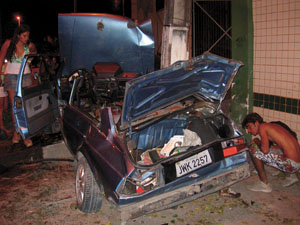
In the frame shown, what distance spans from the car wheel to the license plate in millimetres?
1030

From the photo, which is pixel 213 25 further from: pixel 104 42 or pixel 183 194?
pixel 183 194

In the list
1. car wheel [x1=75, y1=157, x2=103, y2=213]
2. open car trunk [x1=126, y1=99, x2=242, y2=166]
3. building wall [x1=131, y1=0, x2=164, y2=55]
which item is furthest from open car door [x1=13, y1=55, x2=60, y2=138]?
building wall [x1=131, y1=0, x2=164, y2=55]

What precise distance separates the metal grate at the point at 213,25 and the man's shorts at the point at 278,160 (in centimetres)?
588

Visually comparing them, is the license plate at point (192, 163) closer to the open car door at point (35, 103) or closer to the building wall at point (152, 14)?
the open car door at point (35, 103)

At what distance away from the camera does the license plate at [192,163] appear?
334cm

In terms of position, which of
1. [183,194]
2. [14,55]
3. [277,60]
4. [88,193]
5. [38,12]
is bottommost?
[88,193]

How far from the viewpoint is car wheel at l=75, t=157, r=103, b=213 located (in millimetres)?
3803

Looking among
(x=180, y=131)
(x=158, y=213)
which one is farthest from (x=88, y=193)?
(x=180, y=131)

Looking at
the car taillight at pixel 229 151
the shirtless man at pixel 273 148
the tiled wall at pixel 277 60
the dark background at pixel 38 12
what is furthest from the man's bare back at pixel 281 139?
the dark background at pixel 38 12

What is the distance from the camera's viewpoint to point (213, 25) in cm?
991

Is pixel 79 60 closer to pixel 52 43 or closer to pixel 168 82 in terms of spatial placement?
pixel 168 82

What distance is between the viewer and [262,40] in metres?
5.81

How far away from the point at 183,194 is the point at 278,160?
1717 millimetres

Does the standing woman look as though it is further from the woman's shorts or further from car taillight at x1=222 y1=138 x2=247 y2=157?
car taillight at x1=222 y1=138 x2=247 y2=157
